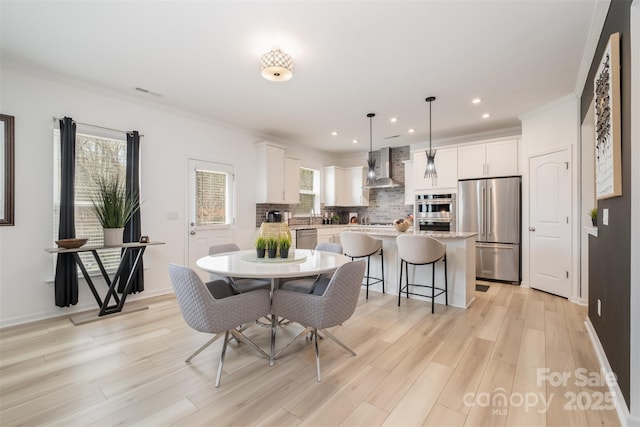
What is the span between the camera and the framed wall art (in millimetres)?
1761

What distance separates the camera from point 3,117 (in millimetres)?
2836

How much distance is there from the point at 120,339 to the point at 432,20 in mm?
3771

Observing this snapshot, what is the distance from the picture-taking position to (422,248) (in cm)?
329

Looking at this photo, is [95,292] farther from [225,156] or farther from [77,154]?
[225,156]

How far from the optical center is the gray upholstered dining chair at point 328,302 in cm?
196

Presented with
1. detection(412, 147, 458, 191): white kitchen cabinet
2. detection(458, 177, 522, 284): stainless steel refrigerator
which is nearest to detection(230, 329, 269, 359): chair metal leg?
detection(458, 177, 522, 284): stainless steel refrigerator

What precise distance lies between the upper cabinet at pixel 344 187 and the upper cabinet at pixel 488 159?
7.65 ft

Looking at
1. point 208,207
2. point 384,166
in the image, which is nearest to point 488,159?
point 384,166

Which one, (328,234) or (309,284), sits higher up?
(328,234)

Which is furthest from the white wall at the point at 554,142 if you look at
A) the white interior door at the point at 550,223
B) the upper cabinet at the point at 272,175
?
the upper cabinet at the point at 272,175

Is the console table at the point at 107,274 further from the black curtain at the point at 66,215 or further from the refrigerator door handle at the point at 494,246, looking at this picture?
the refrigerator door handle at the point at 494,246

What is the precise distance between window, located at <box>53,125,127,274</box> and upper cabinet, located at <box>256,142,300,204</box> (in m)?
2.09

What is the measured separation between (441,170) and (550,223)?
1.88 meters

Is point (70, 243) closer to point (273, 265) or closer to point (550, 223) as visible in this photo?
point (273, 265)
